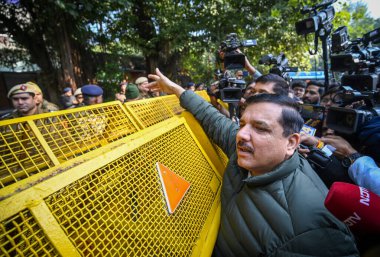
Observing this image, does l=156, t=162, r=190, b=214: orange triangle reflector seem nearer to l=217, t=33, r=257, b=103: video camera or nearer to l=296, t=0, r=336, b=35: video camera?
l=217, t=33, r=257, b=103: video camera

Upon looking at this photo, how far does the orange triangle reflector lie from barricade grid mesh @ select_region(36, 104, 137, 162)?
0.36 m

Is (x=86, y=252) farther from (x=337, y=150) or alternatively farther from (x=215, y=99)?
(x=215, y=99)

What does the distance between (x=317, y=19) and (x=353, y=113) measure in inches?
84.5

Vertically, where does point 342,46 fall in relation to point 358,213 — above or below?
above

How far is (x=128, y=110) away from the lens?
151 centimetres

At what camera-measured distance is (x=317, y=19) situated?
3250 millimetres

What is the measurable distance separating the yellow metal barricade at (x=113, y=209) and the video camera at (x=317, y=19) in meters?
2.99

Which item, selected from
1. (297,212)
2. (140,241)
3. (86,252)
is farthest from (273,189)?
(86,252)

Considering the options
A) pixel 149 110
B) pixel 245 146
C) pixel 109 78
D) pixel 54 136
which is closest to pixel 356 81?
pixel 245 146

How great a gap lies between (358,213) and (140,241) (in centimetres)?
92

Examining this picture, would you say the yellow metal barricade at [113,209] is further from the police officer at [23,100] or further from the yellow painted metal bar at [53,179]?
the police officer at [23,100]

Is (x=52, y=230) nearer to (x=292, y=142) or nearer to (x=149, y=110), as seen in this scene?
(x=149, y=110)

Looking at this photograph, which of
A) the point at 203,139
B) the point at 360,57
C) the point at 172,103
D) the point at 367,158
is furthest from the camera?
the point at 172,103

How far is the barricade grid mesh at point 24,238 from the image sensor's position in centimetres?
58
